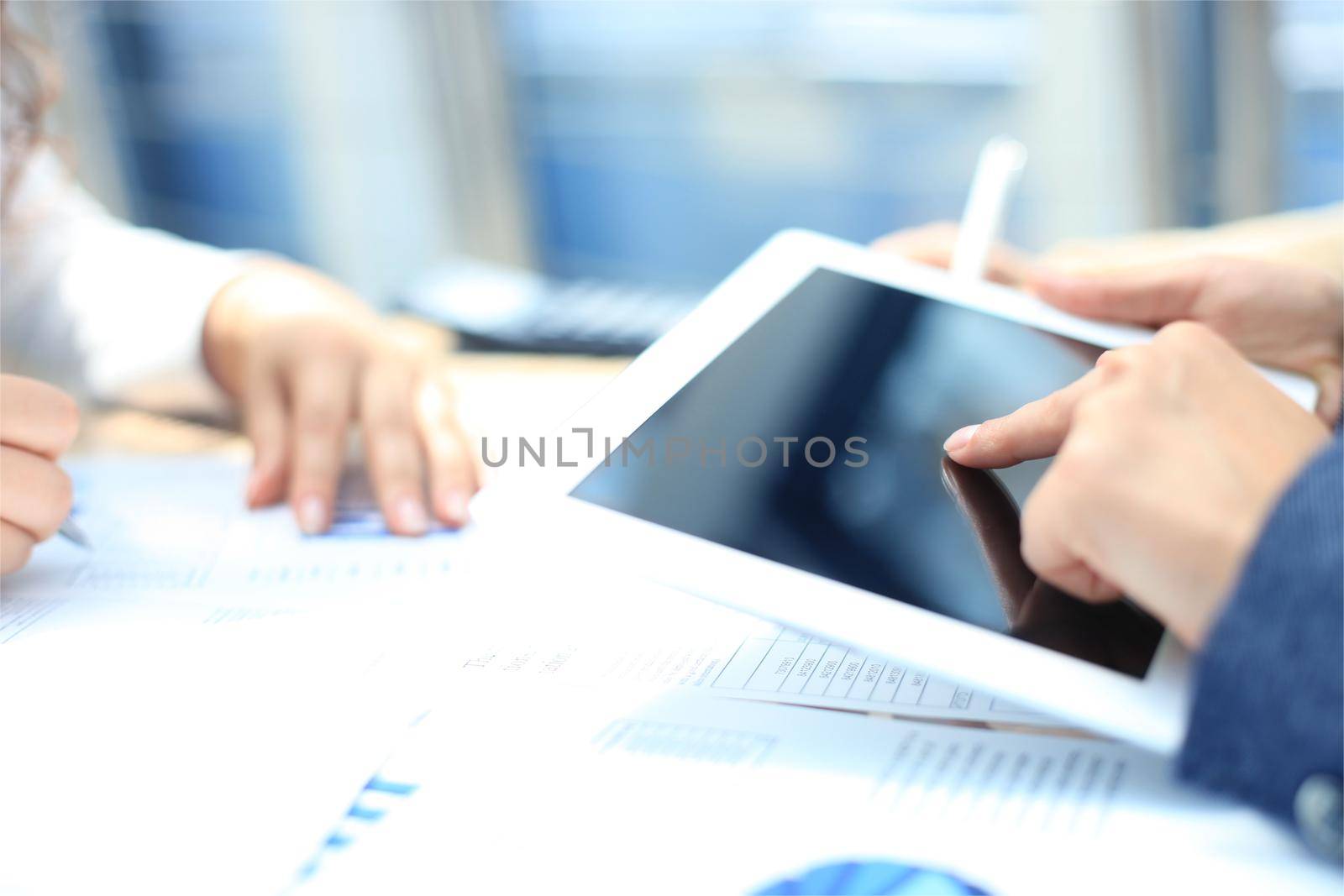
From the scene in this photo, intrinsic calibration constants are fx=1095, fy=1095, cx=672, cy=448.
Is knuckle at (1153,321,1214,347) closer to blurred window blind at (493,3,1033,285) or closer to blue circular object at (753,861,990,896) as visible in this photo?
blue circular object at (753,861,990,896)

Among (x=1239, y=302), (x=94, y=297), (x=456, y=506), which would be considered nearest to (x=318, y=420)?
(x=456, y=506)

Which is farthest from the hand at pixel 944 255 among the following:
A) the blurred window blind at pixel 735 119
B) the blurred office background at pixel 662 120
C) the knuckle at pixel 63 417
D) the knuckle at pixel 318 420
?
the blurred window blind at pixel 735 119

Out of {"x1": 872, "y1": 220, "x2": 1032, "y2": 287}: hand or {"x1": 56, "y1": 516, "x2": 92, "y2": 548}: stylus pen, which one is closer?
{"x1": 56, "y1": 516, "x2": 92, "y2": 548}: stylus pen

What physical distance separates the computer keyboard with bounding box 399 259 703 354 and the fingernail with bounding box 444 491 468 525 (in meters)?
0.35

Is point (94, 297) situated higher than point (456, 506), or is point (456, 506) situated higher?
point (94, 297)

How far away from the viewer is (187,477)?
2.36 ft

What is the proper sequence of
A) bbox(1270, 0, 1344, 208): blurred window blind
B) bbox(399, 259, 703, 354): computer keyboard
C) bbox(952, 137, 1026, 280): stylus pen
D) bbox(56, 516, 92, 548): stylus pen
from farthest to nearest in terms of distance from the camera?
1. bbox(1270, 0, 1344, 208): blurred window blind
2. bbox(399, 259, 703, 354): computer keyboard
3. bbox(952, 137, 1026, 280): stylus pen
4. bbox(56, 516, 92, 548): stylus pen

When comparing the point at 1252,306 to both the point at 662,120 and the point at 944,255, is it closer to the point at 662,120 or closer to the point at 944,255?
the point at 944,255

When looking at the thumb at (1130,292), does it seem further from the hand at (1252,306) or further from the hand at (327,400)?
the hand at (327,400)

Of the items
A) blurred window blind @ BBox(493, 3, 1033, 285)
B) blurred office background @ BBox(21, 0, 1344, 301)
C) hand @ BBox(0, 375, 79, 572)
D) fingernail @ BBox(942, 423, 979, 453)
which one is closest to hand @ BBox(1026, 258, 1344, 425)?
fingernail @ BBox(942, 423, 979, 453)

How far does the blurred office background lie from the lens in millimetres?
1695

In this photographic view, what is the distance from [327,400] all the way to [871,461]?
380 mm

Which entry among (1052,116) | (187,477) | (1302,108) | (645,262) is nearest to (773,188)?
(645,262)

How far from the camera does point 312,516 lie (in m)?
0.63
